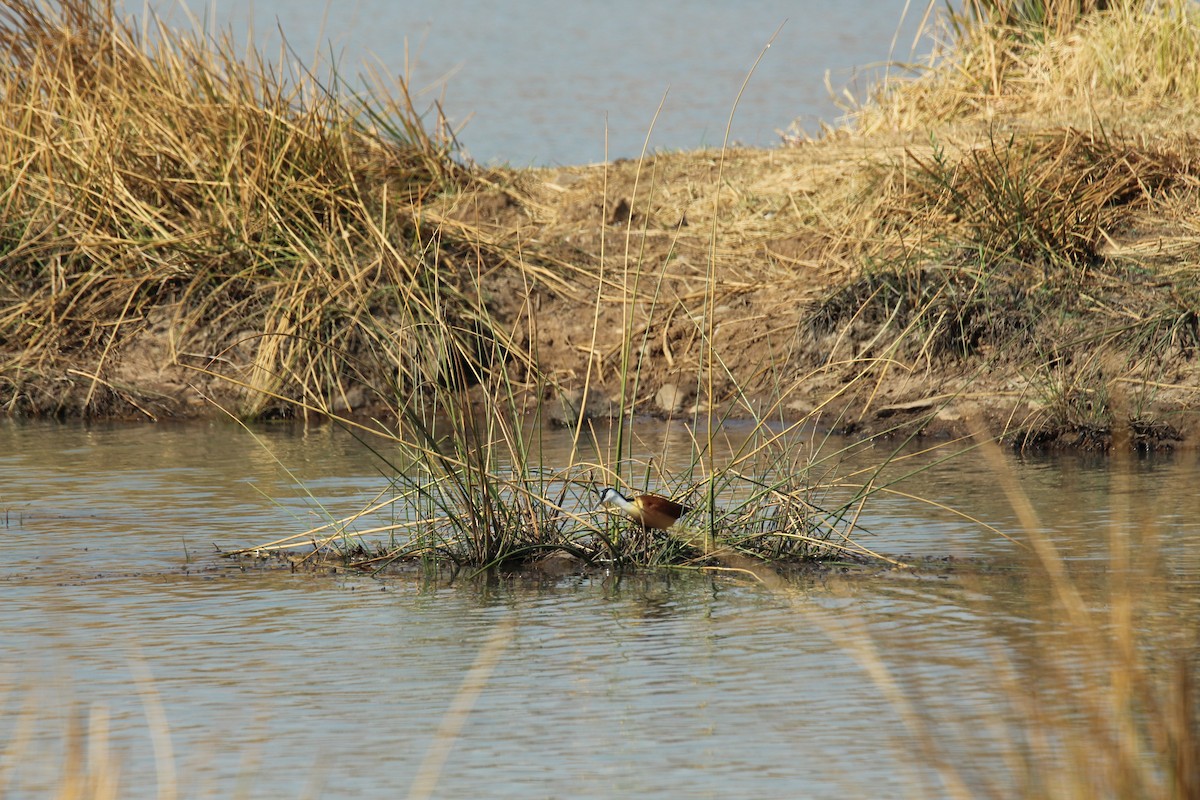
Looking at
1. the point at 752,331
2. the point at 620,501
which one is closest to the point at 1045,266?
the point at 752,331

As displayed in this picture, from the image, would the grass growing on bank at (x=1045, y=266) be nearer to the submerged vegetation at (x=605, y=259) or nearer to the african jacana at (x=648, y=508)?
the submerged vegetation at (x=605, y=259)

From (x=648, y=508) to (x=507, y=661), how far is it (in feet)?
3.12

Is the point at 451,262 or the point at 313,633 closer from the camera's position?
the point at 313,633

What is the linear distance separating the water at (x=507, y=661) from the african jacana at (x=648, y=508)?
0.63 feet

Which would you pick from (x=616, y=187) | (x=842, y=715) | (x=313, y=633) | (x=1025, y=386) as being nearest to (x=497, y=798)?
(x=842, y=715)

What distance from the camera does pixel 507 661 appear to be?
4.69 metres

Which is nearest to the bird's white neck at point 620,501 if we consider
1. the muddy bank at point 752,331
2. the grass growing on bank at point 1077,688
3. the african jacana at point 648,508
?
the african jacana at point 648,508

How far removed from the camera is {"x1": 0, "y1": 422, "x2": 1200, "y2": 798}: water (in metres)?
3.81

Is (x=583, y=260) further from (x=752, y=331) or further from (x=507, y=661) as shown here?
(x=507, y=661)

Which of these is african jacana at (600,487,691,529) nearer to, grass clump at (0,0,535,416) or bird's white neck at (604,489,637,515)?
bird's white neck at (604,489,637,515)

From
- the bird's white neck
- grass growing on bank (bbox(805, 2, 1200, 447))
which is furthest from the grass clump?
the bird's white neck

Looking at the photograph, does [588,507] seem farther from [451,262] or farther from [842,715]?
[451,262]

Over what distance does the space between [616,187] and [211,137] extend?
100 inches

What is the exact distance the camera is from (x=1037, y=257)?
8805 mm
